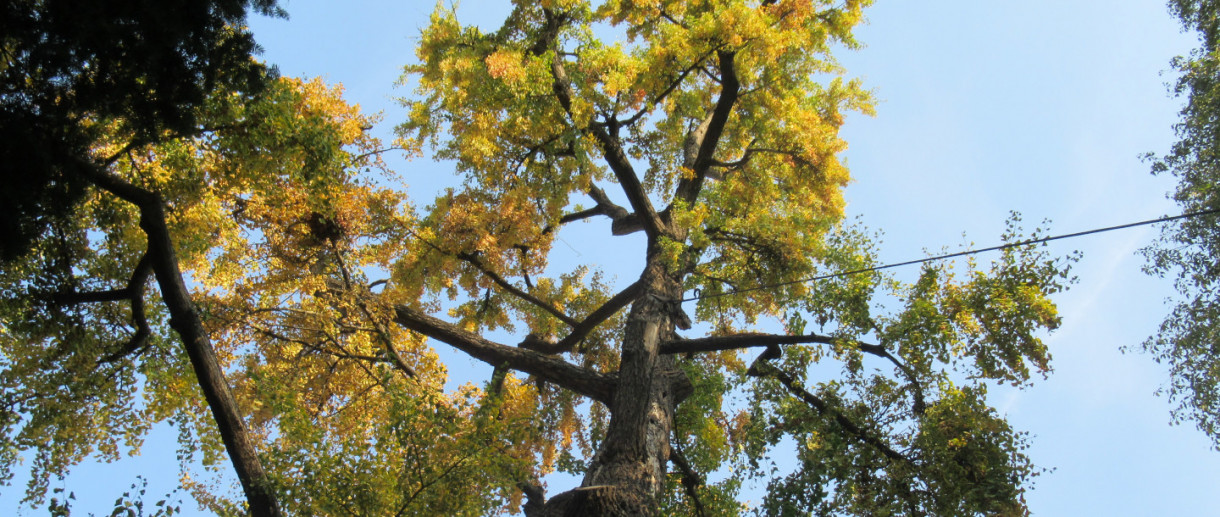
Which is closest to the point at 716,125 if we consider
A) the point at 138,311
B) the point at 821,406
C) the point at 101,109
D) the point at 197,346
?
the point at 821,406

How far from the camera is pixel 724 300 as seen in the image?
37.7ft

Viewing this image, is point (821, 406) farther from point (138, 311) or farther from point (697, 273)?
point (138, 311)

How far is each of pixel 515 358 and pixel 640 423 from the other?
212 centimetres

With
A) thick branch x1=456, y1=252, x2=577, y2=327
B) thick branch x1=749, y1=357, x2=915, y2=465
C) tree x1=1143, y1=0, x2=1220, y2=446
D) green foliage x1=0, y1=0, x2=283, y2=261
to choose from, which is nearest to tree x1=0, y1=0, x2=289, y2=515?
green foliage x1=0, y1=0, x2=283, y2=261

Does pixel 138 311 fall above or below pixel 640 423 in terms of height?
above

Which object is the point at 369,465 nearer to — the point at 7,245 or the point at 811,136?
the point at 7,245

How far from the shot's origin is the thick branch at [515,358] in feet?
28.7

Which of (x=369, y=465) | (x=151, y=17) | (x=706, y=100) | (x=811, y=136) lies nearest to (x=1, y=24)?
(x=151, y=17)

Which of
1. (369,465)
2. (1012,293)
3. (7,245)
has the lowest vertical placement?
(1012,293)

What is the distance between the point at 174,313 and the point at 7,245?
4.60 feet

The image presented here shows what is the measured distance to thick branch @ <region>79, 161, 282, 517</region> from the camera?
18.0ft

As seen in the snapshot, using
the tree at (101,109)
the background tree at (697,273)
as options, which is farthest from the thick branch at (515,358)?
the tree at (101,109)

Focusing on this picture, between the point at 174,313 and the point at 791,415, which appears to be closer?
the point at 174,313

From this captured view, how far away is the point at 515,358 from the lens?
915 cm
